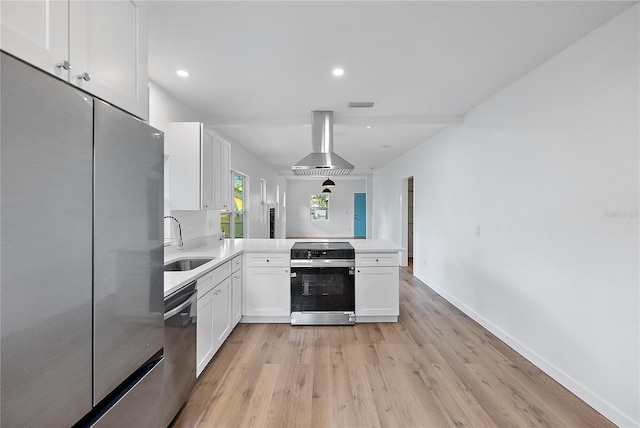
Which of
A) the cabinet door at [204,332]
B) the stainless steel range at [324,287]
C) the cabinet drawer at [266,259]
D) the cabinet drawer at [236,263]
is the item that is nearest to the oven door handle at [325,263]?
the stainless steel range at [324,287]

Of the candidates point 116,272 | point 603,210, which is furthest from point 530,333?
point 116,272

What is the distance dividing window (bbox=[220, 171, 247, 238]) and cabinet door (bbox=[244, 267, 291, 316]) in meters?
1.77

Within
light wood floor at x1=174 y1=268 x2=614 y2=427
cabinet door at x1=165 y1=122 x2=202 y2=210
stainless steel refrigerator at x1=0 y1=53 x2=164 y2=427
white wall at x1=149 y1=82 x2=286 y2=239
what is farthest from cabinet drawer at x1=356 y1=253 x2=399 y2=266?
stainless steel refrigerator at x1=0 y1=53 x2=164 y2=427

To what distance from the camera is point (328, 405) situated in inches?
76.8

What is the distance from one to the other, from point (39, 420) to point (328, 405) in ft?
5.31

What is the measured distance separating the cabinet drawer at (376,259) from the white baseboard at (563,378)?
122cm

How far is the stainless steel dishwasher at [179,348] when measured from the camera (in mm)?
1602

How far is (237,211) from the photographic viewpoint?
5.31 metres

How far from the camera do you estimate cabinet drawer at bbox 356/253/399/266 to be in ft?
10.9

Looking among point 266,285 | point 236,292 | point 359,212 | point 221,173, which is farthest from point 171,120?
point 359,212

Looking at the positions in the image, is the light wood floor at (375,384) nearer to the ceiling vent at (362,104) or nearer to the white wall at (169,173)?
the white wall at (169,173)

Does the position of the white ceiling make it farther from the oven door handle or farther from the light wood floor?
the light wood floor

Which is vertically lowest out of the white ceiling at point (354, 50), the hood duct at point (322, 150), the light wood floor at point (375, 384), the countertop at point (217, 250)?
the light wood floor at point (375, 384)

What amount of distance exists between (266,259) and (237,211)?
227 cm
